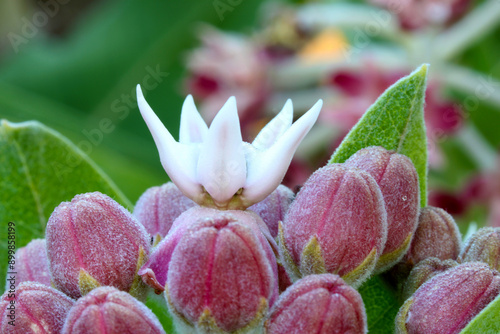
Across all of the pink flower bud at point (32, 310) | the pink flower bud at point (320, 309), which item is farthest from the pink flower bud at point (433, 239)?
the pink flower bud at point (32, 310)

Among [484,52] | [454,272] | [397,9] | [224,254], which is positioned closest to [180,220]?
[224,254]

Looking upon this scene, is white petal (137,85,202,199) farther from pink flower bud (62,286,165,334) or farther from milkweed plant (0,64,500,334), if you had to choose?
pink flower bud (62,286,165,334)

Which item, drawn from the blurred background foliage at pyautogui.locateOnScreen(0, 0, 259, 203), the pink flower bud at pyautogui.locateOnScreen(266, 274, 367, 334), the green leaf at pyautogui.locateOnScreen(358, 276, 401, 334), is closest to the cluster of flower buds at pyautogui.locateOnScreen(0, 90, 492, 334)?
the pink flower bud at pyautogui.locateOnScreen(266, 274, 367, 334)

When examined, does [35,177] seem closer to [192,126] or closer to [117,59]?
[192,126]

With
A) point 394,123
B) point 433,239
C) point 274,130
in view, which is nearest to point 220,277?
point 274,130

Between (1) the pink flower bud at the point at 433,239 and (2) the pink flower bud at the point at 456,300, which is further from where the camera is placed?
(1) the pink flower bud at the point at 433,239

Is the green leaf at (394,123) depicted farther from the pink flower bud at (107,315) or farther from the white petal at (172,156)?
the pink flower bud at (107,315)
